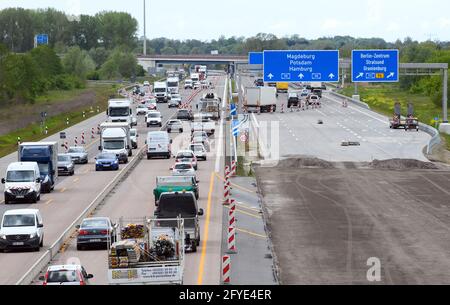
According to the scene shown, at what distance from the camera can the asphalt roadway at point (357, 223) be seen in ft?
105

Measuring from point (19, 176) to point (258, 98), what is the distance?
7129 centimetres

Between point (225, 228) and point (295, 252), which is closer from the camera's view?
point (295, 252)

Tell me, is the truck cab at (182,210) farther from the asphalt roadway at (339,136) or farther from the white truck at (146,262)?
the asphalt roadway at (339,136)

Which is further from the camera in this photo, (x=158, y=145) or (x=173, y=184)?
(x=158, y=145)

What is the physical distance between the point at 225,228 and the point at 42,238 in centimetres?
Result: 758

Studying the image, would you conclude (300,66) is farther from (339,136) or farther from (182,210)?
(182,210)

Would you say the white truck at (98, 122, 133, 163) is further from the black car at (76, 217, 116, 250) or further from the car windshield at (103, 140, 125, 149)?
the black car at (76, 217, 116, 250)

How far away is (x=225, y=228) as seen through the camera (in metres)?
41.6

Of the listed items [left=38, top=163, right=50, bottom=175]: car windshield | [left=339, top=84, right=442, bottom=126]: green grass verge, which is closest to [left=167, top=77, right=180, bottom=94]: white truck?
[left=339, top=84, right=442, bottom=126]: green grass verge

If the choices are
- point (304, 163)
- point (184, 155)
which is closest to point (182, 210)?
point (184, 155)

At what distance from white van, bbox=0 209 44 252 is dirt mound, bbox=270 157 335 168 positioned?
34.4 meters

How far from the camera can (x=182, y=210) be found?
36281 millimetres
